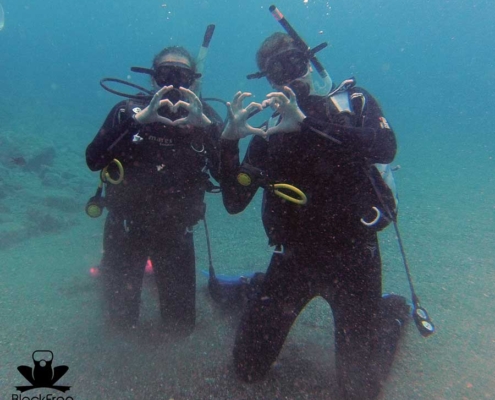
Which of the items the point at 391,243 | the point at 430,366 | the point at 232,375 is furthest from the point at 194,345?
the point at 391,243

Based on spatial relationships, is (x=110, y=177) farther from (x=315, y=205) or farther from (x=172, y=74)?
(x=315, y=205)

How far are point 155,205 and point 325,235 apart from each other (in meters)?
2.06

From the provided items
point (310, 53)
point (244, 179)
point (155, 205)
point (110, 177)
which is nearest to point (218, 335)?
point (155, 205)

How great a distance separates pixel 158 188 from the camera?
389 cm

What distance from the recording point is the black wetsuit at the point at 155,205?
147 inches

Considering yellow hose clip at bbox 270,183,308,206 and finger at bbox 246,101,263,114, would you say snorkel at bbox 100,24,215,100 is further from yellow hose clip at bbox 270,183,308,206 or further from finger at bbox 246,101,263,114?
yellow hose clip at bbox 270,183,308,206

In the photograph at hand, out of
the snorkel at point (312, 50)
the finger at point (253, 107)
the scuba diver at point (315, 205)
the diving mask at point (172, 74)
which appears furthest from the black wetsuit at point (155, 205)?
the snorkel at point (312, 50)

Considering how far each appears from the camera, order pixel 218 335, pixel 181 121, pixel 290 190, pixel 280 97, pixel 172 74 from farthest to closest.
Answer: pixel 218 335
pixel 172 74
pixel 181 121
pixel 290 190
pixel 280 97

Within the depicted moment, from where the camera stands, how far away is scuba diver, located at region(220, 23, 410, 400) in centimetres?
300

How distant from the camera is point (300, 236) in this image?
3.27 m

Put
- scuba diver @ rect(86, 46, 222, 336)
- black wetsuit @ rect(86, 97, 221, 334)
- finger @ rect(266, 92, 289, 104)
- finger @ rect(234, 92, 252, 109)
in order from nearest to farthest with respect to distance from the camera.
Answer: finger @ rect(266, 92, 289, 104), finger @ rect(234, 92, 252, 109), scuba diver @ rect(86, 46, 222, 336), black wetsuit @ rect(86, 97, 221, 334)
